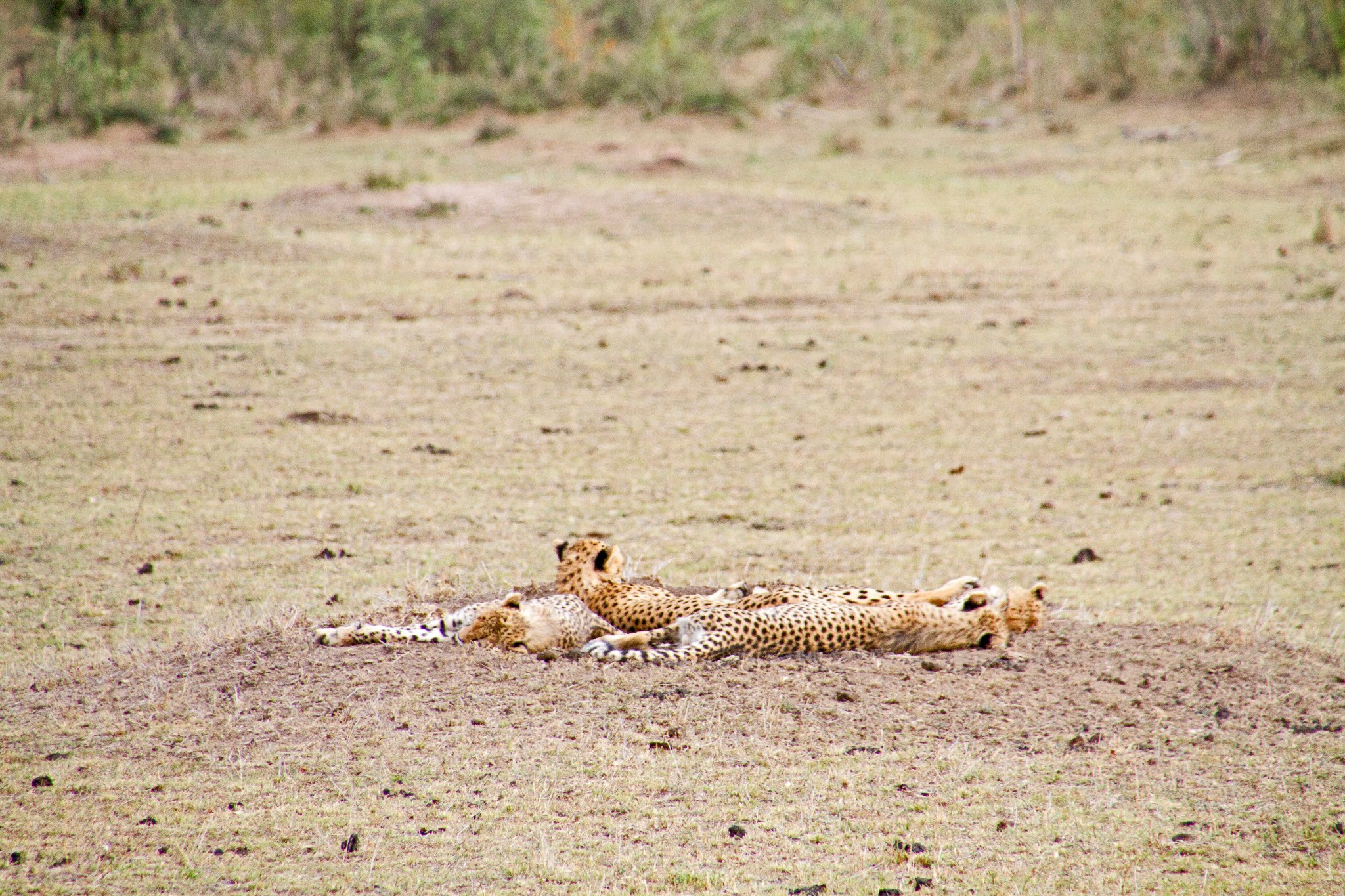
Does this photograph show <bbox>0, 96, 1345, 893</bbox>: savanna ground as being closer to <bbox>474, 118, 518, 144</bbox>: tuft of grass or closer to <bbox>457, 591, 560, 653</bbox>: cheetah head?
<bbox>457, 591, 560, 653</bbox>: cheetah head

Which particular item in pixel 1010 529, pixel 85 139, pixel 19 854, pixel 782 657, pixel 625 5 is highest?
pixel 625 5

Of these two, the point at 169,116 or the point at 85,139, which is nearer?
the point at 85,139

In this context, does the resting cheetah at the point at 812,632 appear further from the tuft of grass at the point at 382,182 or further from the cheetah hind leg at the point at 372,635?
the tuft of grass at the point at 382,182

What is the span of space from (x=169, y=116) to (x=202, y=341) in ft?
43.3

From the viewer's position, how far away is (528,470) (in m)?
8.13

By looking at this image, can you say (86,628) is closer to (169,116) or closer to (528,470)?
(528,470)

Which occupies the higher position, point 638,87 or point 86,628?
point 638,87

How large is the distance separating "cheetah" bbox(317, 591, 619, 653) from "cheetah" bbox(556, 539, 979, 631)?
0.14 meters

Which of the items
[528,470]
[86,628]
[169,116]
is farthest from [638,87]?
[86,628]

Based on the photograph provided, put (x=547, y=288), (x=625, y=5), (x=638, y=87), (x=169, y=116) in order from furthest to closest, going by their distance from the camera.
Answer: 1. (x=625, y=5)
2. (x=638, y=87)
3. (x=169, y=116)
4. (x=547, y=288)

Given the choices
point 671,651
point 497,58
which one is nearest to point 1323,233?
point 671,651

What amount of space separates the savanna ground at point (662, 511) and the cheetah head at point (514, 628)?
0.14 metres

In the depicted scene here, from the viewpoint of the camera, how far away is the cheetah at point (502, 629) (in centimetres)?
477

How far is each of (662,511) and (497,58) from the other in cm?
2375
